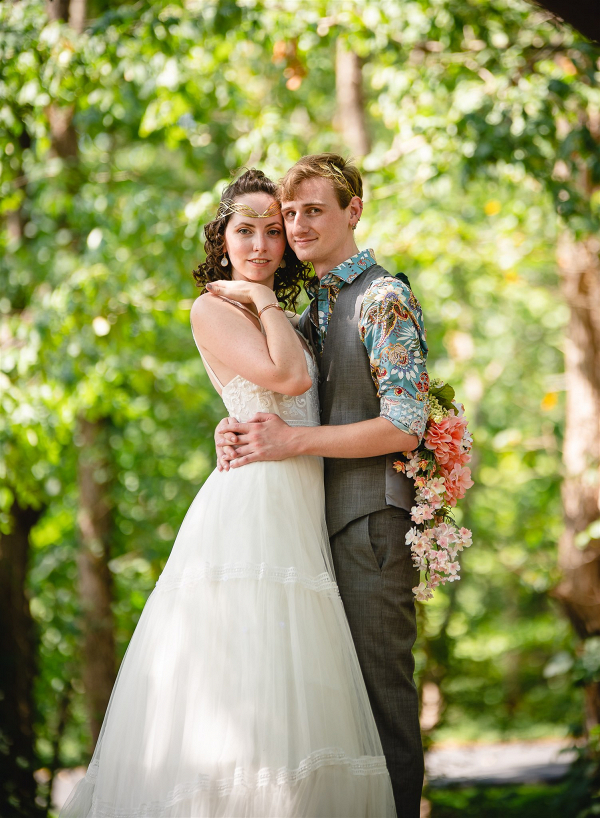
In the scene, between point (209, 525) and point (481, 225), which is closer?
point (209, 525)

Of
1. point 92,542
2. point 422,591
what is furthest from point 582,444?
point 92,542

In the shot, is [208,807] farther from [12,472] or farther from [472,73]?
[472,73]

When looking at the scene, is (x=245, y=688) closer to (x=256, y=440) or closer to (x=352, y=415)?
(x=256, y=440)

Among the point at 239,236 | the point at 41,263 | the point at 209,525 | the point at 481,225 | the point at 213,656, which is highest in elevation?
the point at 481,225

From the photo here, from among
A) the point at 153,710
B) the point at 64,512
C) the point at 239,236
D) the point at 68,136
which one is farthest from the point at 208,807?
the point at 64,512

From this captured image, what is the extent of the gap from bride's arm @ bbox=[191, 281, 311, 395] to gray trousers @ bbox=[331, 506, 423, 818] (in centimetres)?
52

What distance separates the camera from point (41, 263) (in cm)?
682

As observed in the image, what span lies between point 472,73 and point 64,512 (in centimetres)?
633

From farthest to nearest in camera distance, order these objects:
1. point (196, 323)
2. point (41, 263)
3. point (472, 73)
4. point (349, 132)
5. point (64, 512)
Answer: point (64, 512) → point (349, 132) → point (41, 263) → point (472, 73) → point (196, 323)

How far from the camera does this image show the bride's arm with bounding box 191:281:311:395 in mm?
2549

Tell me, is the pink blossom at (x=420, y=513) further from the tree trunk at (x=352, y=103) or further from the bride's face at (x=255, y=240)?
the tree trunk at (x=352, y=103)

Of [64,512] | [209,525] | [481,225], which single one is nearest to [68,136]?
[64,512]

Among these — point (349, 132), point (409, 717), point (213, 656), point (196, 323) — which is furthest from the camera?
point (349, 132)

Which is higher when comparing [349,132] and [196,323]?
[349,132]
